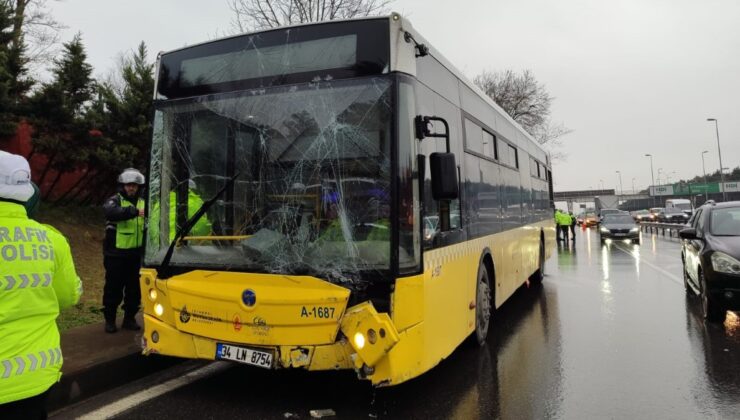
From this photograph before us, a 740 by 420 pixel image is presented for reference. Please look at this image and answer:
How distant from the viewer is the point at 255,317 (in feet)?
12.6

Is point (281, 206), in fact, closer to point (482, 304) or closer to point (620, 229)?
point (482, 304)

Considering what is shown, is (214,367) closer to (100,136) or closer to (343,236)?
(343,236)

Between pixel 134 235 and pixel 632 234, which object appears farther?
pixel 632 234

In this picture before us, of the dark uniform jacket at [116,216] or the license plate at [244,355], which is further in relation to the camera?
the dark uniform jacket at [116,216]

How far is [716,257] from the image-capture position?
22.2 ft

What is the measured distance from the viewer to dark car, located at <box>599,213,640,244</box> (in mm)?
25109

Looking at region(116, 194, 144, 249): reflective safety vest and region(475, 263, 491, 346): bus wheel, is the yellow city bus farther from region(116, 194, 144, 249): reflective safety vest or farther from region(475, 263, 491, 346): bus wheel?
region(116, 194, 144, 249): reflective safety vest

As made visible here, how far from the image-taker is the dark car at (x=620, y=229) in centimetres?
2511

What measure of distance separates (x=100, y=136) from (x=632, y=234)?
23.7m

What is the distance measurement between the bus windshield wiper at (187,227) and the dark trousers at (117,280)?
2.11m

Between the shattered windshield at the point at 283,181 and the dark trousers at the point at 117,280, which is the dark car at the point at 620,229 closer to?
the dark trousers at the point at 117,280

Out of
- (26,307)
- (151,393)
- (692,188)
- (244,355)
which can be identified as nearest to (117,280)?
(151,393)

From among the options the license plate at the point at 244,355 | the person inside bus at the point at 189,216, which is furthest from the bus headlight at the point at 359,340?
the person inside bus at the point at 189,216

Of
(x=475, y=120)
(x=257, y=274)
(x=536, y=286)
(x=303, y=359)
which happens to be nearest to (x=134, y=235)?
(x=257, y=274)
